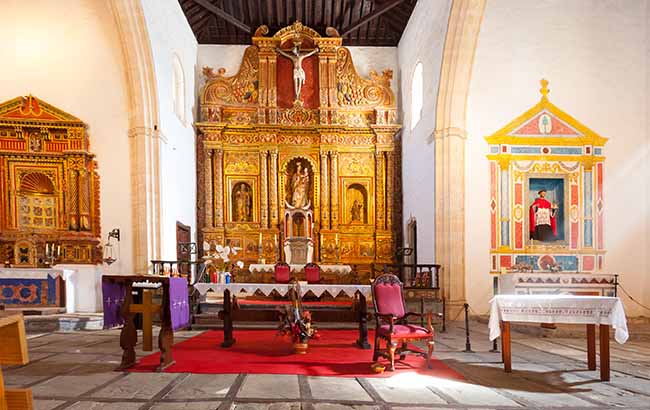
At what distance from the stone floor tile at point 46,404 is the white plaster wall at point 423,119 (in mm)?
8258

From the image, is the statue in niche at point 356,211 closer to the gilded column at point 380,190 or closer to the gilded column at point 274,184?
the gilded column at point 380,190

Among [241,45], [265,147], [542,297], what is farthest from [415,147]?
[542,297]

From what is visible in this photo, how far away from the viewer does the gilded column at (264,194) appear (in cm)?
1481

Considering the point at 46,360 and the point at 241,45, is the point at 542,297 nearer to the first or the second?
the point at 46,360

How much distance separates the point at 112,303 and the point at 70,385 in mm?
1102

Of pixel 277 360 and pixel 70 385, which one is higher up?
pixel 70 385

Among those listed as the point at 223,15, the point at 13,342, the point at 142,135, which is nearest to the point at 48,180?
the point at 142,135

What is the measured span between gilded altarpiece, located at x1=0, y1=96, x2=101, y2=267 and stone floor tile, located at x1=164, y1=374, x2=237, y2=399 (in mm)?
6030

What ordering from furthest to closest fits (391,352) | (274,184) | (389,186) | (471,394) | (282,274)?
(389,186) < (274,184) < (282,274) < (391,352) < (471,394)

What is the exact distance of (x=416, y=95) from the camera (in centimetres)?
1399

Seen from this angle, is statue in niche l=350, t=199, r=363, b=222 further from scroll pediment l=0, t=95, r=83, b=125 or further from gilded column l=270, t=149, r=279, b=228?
scroll pediment l=0, t=95, r=83, b=125

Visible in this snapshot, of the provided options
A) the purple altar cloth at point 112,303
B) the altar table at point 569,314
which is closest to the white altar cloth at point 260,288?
the purple altar cloth at point 112,303

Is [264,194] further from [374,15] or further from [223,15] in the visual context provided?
[374,15]

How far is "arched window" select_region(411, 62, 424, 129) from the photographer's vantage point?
13383mm
